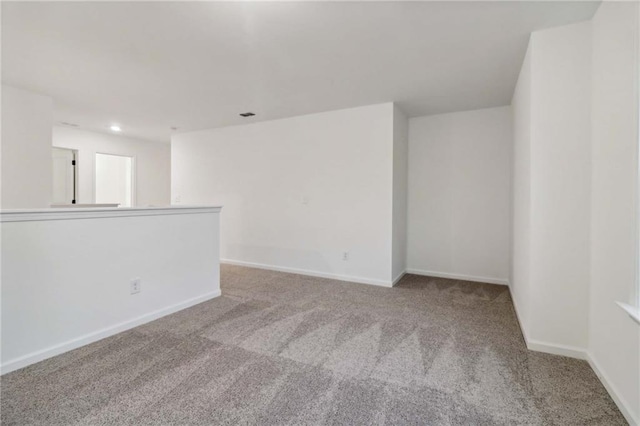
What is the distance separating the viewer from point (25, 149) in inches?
141

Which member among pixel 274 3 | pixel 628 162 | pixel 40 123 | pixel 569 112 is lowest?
pixel 628 162

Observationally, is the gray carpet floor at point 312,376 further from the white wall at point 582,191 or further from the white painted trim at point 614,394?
the white wall at point 582,191

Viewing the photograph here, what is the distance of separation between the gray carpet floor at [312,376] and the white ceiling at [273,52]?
2468 millimetres

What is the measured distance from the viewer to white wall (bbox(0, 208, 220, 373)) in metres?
1.95

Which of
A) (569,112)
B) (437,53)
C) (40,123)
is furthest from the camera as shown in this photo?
(40,123)

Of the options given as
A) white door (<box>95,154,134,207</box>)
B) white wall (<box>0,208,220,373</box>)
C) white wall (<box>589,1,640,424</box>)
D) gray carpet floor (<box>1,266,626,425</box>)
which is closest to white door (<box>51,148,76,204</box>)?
white door (<box>95,154,134,207</box>)

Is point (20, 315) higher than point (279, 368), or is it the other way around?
point (20, 315)

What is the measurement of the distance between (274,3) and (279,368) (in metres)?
2.47

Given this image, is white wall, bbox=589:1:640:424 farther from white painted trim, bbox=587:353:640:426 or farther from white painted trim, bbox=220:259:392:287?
white painted trim, bbox=220:259:392:287

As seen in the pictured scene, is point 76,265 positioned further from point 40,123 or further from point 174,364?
point 40,123

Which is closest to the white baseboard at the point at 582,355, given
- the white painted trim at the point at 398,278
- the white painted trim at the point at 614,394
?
the white painted trim at the point at 614,394

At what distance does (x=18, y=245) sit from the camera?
195 centimetres

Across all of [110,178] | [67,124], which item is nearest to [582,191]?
[67,124]

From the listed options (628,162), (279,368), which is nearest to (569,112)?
(628,162)
